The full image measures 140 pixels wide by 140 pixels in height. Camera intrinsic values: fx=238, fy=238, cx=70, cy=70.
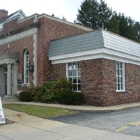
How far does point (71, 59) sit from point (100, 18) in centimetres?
2971

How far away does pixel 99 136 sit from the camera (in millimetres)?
7094

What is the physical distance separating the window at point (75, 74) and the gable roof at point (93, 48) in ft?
1.51

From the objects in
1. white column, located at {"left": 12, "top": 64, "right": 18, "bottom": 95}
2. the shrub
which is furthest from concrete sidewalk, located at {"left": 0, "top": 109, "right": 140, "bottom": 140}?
white column, located at {"left": 12, "top": 64, "right": 18, "bottom": 95}

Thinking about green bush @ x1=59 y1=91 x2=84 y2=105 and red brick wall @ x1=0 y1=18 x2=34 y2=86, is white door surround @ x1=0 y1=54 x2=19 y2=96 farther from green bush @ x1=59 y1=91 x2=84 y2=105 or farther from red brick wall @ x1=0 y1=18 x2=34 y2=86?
green bush @ x1=59 y1=91 x2=84 y2=105

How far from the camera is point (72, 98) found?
573 inches

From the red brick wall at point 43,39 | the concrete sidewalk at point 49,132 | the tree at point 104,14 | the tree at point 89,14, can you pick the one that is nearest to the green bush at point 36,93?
the red brick wall at point 43,39

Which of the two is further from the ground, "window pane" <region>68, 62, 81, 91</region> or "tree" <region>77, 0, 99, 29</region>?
"tree" <region>77, 0, 99, 29</region>

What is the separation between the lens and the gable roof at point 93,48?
1464cm

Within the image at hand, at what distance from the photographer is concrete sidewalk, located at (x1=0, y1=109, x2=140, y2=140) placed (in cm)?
705

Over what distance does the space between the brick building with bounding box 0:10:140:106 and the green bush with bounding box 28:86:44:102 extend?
852 mm

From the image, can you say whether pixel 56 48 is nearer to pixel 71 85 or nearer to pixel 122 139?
pixel 71 85

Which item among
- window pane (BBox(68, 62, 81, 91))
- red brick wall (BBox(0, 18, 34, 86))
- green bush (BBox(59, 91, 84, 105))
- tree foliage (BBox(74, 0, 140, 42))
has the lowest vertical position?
green bush (BBox(59, 91, 84, 105))

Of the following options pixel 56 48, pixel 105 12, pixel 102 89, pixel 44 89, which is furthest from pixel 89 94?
pixel 105 12

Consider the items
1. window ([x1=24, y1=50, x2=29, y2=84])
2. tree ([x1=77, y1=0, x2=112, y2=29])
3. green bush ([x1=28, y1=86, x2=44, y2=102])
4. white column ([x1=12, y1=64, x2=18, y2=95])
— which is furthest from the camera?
tree ([x1=77, y1=0, x2=112, y2=29])
